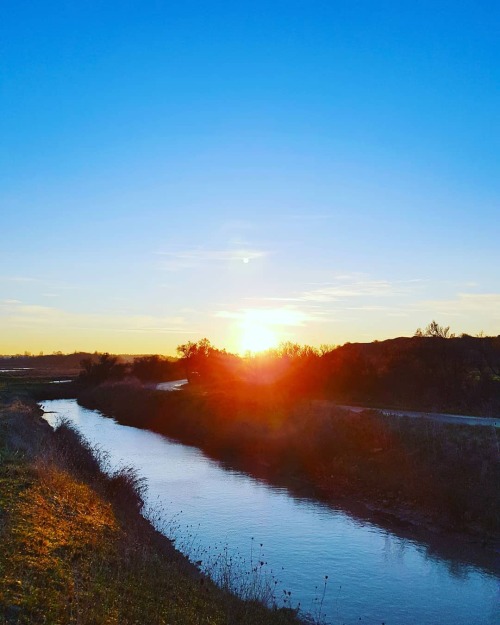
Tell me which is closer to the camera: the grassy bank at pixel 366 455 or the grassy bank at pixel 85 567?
the grassy bank at pixel 85 567

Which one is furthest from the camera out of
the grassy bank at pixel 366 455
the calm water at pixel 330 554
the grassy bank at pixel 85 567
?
the grassy bank at pixel 366 455

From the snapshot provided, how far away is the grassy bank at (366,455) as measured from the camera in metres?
27.7

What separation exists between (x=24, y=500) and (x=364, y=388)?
47.5 meters

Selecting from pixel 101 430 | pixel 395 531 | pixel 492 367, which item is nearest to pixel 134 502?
pixel 395 531

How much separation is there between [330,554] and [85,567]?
39.3ft

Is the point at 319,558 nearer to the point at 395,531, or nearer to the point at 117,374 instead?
the point at 395,531

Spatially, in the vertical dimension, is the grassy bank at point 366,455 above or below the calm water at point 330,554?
above

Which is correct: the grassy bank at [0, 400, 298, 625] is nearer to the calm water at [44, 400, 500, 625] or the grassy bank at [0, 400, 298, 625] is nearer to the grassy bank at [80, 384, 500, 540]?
the calm water at [44, 400, 500, 625]

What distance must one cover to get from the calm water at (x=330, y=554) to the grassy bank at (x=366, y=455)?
3534 mm

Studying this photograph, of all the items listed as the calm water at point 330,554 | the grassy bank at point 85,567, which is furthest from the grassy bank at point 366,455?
the grassy bank at point 85,567

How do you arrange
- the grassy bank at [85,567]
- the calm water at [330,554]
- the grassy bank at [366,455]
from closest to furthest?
the grassy bank at [85,567]
the calm water at [330,554]
the grassy bank at [366,455]

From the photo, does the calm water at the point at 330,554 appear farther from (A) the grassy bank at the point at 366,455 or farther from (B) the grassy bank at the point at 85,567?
(A) the grassy bank at the point at 366,455

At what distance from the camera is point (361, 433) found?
37.4m

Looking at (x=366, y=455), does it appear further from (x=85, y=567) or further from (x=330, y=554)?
(x=85, y=567)
